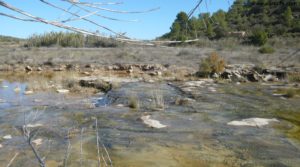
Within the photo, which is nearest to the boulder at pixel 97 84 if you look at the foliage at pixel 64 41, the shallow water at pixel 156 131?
the shallow water at pixel 156 131

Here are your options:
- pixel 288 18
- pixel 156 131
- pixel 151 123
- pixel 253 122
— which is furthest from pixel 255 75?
pixel 288 18

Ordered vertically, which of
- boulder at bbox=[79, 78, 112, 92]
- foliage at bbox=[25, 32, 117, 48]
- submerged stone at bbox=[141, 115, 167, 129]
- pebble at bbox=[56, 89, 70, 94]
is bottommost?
submerged stone at bbox=[141, 115, 167, 129]

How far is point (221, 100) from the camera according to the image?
30.7 ft

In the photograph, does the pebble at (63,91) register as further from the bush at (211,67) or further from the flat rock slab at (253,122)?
the flat rock slab at (253,122)

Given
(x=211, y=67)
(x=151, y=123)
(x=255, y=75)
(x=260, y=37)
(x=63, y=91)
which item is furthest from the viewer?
(x=260, y=37)

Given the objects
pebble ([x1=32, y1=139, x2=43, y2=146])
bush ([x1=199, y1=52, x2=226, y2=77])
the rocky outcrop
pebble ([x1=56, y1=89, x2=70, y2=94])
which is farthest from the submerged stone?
bush ([x1=199, y1=52, x2=226, y2=77])

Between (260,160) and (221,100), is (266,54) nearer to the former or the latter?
(221,100)

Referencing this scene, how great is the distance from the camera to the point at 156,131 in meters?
6.29

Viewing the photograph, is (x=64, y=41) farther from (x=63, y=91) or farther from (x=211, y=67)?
(x=63, y=91)

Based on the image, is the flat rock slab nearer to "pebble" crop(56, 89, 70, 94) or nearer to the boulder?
the boulder

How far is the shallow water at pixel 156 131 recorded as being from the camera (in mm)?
4922

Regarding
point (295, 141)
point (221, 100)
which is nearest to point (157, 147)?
point (295, 141)

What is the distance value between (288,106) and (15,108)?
231 inches

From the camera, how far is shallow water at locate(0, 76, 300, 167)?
492cm
